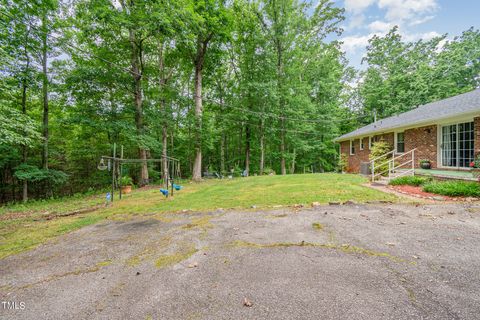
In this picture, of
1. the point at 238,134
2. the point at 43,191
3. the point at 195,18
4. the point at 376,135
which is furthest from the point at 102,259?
the point at 238,134

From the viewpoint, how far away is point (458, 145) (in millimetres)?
8391

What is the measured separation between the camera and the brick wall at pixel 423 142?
9.30m

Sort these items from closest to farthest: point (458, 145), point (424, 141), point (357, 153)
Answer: point (458, 145) → point (424, 141) → point (357, 153)

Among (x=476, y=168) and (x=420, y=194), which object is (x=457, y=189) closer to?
(x=420, y=194)

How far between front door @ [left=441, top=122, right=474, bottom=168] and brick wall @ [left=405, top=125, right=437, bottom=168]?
310mm

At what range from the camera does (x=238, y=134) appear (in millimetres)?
21594

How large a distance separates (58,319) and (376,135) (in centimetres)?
1628

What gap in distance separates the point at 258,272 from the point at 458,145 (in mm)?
11105

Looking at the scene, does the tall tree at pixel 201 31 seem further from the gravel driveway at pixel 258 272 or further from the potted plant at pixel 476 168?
the potted plant at pixel 476 168

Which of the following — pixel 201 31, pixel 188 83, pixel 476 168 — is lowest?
pixel 476 168

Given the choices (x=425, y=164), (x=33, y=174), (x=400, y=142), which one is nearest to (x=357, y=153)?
(x=400, y=142)

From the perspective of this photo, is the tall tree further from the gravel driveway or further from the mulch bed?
the mulch bed

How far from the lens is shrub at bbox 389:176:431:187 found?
756cm

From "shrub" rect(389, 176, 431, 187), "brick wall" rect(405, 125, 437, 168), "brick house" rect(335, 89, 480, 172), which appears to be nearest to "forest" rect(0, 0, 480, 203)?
"brick house" rect(335, 89, 480, 172)
